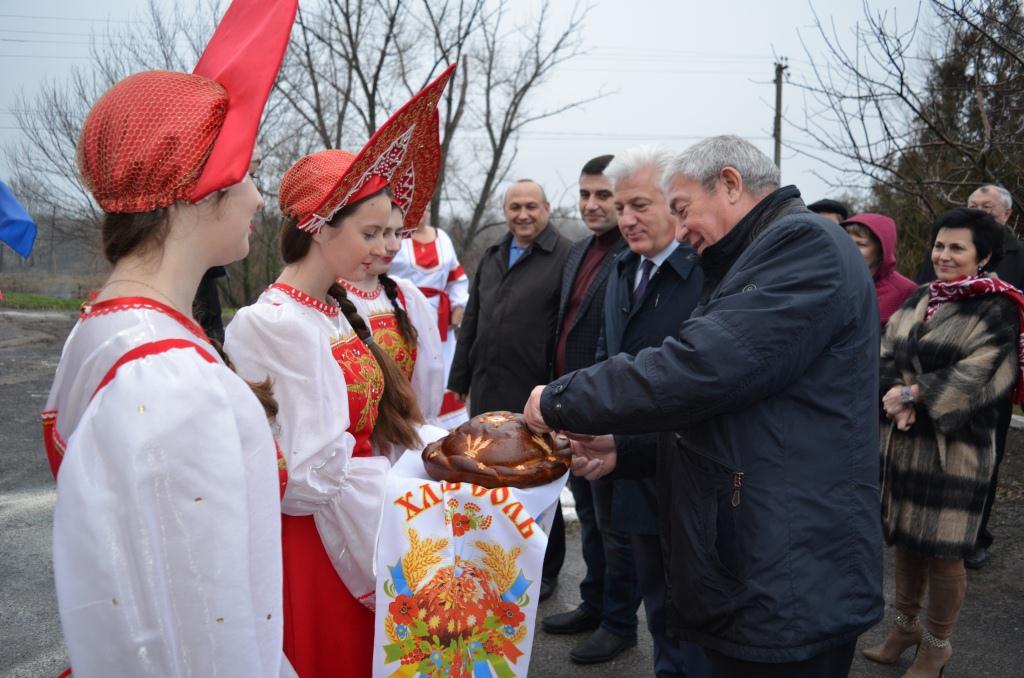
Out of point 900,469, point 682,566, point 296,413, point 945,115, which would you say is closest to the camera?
point 682,566

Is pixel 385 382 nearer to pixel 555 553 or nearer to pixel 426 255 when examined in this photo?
pixel 555 553

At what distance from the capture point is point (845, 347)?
2027 mm

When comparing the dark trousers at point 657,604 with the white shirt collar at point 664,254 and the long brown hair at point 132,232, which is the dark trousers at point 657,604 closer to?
the white shirt collar at point 664,254

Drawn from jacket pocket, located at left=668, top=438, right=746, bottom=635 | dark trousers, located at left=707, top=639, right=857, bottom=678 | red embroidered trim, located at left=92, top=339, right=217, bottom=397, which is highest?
red embroidered trim, located at left=92, top=339, right=217, bottom=397

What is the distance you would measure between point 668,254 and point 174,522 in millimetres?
2657

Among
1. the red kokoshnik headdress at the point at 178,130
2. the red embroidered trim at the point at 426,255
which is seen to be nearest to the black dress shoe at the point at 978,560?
the red embroidered trim at the point at 426,255

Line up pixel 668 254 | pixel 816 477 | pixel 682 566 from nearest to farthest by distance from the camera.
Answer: pixel 816 477, pixel 682 566, pixel 668 254

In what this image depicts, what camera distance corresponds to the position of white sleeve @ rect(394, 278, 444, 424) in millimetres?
3637

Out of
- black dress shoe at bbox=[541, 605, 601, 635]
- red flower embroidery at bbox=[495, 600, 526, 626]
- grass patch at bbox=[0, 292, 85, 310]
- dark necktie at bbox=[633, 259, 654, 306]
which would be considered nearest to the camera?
red flower embroidery at bbox=[495, 600, 526, 626]

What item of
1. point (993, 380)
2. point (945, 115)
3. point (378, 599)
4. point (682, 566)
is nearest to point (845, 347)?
point (682, 566)

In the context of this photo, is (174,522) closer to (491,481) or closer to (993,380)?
(491,481)

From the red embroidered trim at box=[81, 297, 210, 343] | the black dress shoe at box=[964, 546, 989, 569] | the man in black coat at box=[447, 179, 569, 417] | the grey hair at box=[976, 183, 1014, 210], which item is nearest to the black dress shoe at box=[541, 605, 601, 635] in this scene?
the man in black coat at box=[447, 179, 569, 417]

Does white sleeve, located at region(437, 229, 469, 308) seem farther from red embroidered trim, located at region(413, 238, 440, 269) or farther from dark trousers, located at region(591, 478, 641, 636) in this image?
dark trousers, located at region(591, 478, 641, 636)

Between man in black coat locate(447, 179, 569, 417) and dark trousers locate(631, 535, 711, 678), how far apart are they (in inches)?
54.9
